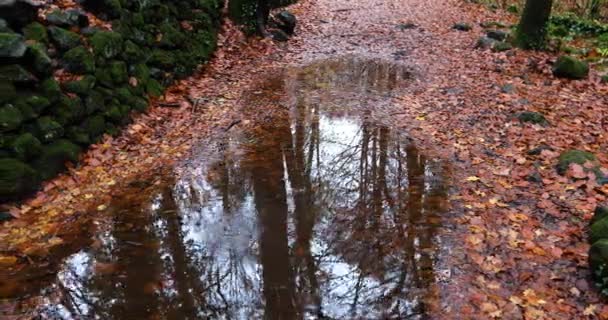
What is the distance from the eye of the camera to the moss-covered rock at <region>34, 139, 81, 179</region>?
18.6ft

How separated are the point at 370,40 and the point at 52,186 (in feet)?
30.5

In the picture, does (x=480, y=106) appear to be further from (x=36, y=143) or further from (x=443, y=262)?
(x=36, y=143)

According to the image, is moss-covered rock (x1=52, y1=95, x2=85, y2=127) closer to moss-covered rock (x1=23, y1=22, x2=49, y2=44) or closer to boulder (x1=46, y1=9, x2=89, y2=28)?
moss-covered rock (x1=23, y1=22, x2=49, y2=44)

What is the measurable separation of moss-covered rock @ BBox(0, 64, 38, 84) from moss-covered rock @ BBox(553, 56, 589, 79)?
9.08 meters

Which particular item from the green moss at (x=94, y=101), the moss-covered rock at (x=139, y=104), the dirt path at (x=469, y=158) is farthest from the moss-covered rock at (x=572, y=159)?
the green moss at (x=94, y=101)

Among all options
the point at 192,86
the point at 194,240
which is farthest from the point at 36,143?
the point at 192,86

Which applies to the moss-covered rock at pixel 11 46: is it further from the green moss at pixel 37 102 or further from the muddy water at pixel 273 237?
the muddy water at pixel 273 237

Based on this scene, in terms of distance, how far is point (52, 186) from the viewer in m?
5.64

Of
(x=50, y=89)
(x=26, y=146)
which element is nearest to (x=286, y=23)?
(x=50, y=89)

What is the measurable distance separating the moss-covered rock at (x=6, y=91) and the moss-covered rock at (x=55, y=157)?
2.27 ft

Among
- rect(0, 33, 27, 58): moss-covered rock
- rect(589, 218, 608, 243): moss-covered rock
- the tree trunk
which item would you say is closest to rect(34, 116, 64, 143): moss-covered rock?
rect(0, 33, 27, 58): moss-covered rock

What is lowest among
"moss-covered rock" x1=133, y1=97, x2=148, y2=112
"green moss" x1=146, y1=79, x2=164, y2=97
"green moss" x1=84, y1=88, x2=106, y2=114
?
"moss-covered rock" x1=133, y1=97, x2=148, y2=112

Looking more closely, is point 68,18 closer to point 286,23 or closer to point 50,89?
point 50,89

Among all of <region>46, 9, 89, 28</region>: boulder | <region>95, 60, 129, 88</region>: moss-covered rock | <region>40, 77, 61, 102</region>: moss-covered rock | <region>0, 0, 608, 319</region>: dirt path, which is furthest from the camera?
<region>95, 60, 129, 88</region>: moss-covered rock
